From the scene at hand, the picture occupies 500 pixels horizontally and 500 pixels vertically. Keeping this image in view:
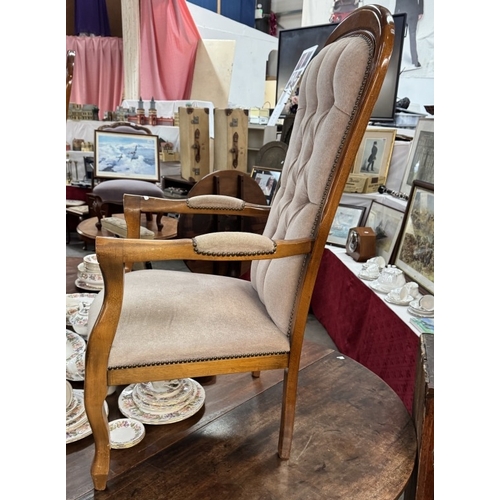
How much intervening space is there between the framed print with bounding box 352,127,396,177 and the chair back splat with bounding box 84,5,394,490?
1.61 m

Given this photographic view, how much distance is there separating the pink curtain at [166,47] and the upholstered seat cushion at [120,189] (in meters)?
2.28

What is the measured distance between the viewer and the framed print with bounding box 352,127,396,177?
2.65 m

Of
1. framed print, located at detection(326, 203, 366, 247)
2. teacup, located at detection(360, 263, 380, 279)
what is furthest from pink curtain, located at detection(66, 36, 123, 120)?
teacup, located at detection(360, 263, 380, 279)

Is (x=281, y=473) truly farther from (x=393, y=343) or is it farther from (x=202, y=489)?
(x=393, y=343)

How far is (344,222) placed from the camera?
265 centimetres

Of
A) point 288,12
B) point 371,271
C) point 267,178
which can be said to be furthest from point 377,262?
point 288,12

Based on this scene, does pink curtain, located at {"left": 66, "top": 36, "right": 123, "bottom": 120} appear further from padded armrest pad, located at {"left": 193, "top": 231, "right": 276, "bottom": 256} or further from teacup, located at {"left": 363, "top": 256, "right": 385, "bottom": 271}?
padded armrest pad, located at {"left": 193, "top": 231, "right": 276, "bottom": 256}

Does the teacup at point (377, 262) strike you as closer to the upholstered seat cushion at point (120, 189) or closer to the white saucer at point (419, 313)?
the white saucer at point (419, 313)

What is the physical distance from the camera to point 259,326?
3.26ft

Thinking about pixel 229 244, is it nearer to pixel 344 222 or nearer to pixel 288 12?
pixel 344 222

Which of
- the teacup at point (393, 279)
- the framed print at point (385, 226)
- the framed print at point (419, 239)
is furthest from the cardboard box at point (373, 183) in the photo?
A: the teacup at point (393, 279)
